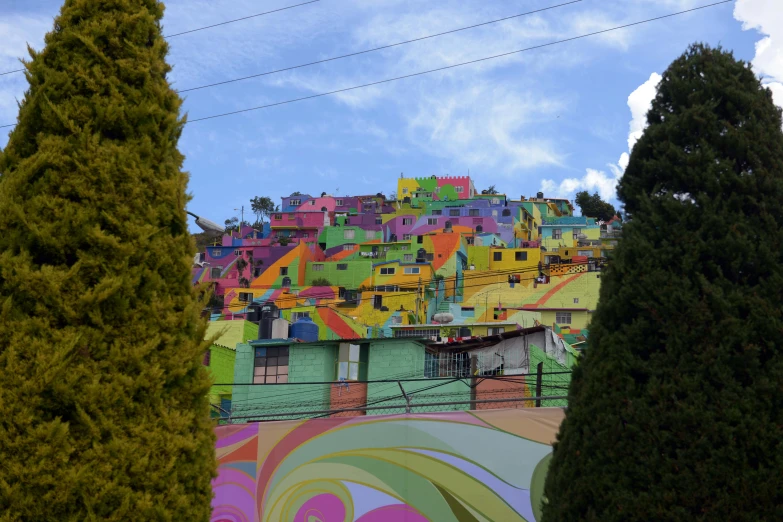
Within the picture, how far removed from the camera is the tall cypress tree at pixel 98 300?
5.61 m

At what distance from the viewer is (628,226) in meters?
5.55

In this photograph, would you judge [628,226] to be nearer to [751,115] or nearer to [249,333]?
[751,115]

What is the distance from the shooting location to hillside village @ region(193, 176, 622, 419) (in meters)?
23.4

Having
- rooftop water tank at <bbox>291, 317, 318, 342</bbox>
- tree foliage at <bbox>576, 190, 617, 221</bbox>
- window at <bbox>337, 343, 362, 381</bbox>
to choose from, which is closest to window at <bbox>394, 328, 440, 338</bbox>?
rooftop water tank at <bbox>291, 317, 318, 342</bbox>

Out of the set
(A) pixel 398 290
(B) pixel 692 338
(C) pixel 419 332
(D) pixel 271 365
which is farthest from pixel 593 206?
(B) pixel 692 338

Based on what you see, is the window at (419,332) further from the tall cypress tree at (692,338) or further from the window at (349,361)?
the tall cypress tree at (692,338)

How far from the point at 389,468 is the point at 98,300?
26.4 feet

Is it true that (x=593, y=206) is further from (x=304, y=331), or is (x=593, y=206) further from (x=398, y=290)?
(x=304, y=331)

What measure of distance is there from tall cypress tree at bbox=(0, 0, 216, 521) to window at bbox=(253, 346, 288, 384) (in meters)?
18.4

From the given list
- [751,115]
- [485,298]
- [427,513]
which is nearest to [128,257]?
[751,115]

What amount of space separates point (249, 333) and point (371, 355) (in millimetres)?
14183

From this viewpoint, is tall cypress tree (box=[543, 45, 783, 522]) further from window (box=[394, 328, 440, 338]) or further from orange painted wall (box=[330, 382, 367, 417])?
window (box=[394, 328, 440, 338])

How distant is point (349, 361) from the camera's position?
78.3 feet

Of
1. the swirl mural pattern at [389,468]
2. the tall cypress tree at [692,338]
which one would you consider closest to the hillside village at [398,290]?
the swirl mural pattern at [389,468]
